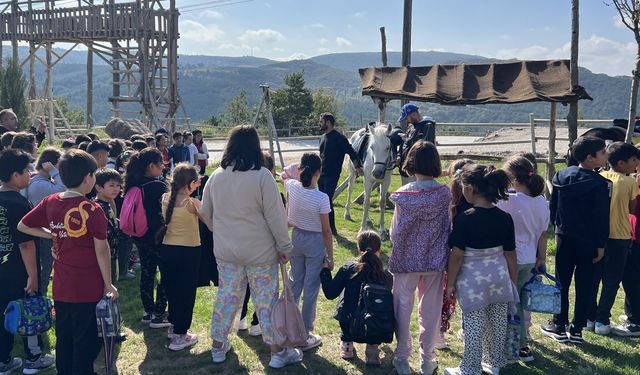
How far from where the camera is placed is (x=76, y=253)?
3602 millimetres

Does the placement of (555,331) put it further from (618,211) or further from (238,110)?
(238,110)

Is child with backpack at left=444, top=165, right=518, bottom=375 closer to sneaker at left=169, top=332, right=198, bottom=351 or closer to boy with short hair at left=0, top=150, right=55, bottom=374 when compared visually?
sneaker at left=169, top=332, right=198, bottom=351

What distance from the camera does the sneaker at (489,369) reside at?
4082mm

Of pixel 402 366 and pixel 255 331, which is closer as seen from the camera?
pixel 402 366

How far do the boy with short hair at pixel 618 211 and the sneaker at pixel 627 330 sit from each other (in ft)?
1.11

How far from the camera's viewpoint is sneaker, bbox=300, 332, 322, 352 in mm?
4691

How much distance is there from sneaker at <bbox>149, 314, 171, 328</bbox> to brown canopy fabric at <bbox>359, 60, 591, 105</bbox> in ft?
21.9

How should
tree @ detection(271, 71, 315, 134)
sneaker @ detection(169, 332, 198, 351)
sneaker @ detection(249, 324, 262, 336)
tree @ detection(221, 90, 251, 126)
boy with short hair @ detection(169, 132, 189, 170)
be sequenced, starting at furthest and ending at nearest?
1. tree @ detection(221, 90, 251, 126)
2. tree @ detection(271, 71, 315, 134)
3. boy with short hair @ detection(169, 132, 189, 170)
4. sneaker @ detection(249, 324, 262, 336)
5. sneaker @ detection(169, 332, 198, 351)

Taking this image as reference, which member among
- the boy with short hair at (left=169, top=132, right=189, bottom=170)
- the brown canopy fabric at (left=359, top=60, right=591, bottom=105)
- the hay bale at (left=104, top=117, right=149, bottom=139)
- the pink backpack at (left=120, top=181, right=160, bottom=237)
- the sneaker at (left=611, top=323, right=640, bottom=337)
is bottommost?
the sneaker at (left=611, top=323, right=640, bottom=337)

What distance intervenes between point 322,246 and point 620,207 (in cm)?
284

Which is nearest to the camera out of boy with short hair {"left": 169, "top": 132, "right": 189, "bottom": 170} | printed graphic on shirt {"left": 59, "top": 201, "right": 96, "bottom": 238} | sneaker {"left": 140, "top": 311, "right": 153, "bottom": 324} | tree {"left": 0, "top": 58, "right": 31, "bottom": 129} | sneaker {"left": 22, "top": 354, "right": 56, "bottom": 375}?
printed graphic on shirt {"left": 59, "top": 201, "right": 96, "bottom": 238}

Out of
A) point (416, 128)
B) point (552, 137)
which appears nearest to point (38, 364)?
point (416, 128)

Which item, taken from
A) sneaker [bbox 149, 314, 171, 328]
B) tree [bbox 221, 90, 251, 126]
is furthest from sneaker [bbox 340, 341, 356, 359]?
tree [bbox 221, 90, 251, 126]

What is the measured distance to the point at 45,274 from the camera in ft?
16.6
